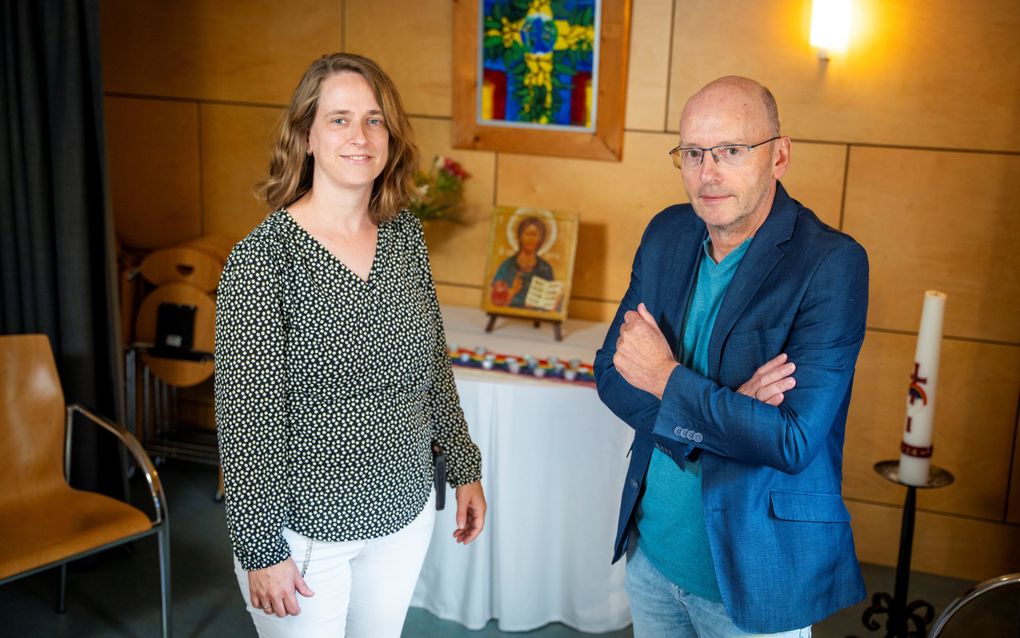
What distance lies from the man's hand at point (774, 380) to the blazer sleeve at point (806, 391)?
0.02 m

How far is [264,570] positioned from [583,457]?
1701 millimetres

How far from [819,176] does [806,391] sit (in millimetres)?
2444

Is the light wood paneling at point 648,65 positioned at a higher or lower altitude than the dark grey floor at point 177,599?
higher

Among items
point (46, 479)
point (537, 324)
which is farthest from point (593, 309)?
point (46, 479)

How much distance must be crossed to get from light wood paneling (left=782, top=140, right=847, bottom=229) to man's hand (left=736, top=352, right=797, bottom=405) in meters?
2.38

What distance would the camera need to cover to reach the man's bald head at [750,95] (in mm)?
1927

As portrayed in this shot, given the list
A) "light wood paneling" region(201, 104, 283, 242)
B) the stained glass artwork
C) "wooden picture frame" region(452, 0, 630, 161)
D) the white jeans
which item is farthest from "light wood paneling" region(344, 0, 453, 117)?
the white jeans

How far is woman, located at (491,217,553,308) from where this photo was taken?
4066mm

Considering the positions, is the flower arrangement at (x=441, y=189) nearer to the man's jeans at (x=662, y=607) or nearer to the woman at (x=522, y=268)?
the woman at (x=522, y=268)

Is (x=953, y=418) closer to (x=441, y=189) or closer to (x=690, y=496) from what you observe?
(x=441, y=189)

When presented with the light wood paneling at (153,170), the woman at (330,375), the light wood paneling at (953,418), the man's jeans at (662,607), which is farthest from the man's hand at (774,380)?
the light wood paneling at (153,170)

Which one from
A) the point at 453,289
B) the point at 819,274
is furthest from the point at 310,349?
the point at 453,289

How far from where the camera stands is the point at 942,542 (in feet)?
13.8

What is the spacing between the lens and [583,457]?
138 inches
